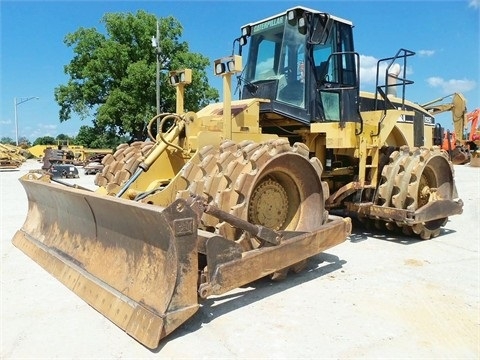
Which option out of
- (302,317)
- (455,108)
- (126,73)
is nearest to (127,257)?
(302,317)

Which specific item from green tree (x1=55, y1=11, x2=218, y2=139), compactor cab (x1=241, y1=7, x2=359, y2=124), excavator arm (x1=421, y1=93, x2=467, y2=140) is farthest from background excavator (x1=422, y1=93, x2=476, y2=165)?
green tree (x1=55, y1=11, x2=218, y2=139)

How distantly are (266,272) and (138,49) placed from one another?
25.0 metres

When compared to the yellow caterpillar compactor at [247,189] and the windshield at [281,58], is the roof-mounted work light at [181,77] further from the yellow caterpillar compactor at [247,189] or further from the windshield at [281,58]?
the windshield at [281,58]

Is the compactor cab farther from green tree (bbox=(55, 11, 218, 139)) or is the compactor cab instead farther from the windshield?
green tree (bbox=(55, 11, 218, 139))

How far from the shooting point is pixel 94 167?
22.0 m

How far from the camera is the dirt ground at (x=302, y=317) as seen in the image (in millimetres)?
2998

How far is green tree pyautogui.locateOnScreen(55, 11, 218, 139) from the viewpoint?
80.3 ft

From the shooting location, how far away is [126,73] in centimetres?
2558

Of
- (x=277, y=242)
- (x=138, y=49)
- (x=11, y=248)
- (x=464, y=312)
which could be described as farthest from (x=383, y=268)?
(x=138, y=49)

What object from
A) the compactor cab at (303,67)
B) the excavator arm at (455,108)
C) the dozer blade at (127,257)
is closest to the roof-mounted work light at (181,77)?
the compactor cab at (303,67)

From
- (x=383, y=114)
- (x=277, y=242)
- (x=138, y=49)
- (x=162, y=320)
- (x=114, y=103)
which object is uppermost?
(x=138, y=49)

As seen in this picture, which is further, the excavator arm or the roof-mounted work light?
the excavator arm

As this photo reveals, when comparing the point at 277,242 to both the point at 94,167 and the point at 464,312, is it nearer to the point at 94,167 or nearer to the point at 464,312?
the point at 464,312

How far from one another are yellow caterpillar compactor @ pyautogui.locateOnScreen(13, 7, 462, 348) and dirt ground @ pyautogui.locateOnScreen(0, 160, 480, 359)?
0.20m
